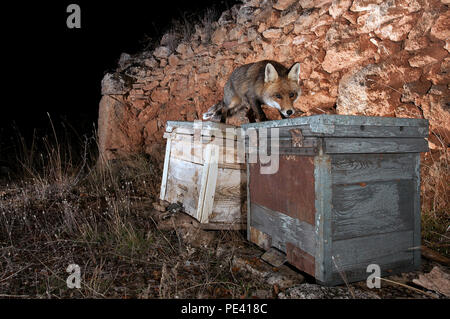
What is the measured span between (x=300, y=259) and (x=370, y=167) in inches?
35.1

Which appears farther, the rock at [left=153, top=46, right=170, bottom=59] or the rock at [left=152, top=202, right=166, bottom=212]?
the rock at [left=153, top=46, right=170, bottom=59]

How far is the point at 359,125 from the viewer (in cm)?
197

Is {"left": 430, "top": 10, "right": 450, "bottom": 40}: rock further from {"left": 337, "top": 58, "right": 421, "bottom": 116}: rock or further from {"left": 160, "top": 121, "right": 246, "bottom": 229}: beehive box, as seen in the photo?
{"left": 160, "top": 121, "right": 246, "bottom": 229}: beehive box

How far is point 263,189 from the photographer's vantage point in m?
2.73

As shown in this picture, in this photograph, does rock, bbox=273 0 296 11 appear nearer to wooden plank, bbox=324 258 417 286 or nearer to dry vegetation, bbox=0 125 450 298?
dry vegetation, bbox=0 125 450 298

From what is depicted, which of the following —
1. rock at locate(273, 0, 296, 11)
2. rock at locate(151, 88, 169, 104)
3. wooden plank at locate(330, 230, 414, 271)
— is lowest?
wooden plank at locate(330, 230, 414, 271)

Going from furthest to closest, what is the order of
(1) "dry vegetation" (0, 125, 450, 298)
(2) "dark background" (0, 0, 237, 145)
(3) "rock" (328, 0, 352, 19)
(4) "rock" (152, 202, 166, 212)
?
(2) "dark background" (0, 0, 237, 145), (4) "rock" (152, 202, 166, 212), (3) "rock" (328, 0, 352, 19), (1) "dry vegetation" (0, 125, 450, 298)

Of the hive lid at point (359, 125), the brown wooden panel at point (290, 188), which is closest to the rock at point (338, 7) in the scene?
the hive lid at point (359, 125)

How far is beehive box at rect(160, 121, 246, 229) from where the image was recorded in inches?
119

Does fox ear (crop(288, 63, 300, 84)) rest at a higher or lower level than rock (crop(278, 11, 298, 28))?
lower

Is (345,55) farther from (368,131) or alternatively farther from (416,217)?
(416,217)

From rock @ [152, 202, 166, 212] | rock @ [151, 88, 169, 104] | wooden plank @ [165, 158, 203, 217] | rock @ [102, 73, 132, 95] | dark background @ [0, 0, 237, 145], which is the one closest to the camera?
wooden plank @ [165, 158, 203, 217]

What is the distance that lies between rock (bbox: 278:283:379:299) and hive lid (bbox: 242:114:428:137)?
3.53 ft

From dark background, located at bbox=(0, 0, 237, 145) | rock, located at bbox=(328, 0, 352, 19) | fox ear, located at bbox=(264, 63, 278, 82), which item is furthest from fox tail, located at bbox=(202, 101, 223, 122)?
dark background, located at bbox=(0, 0, 237, 145)
